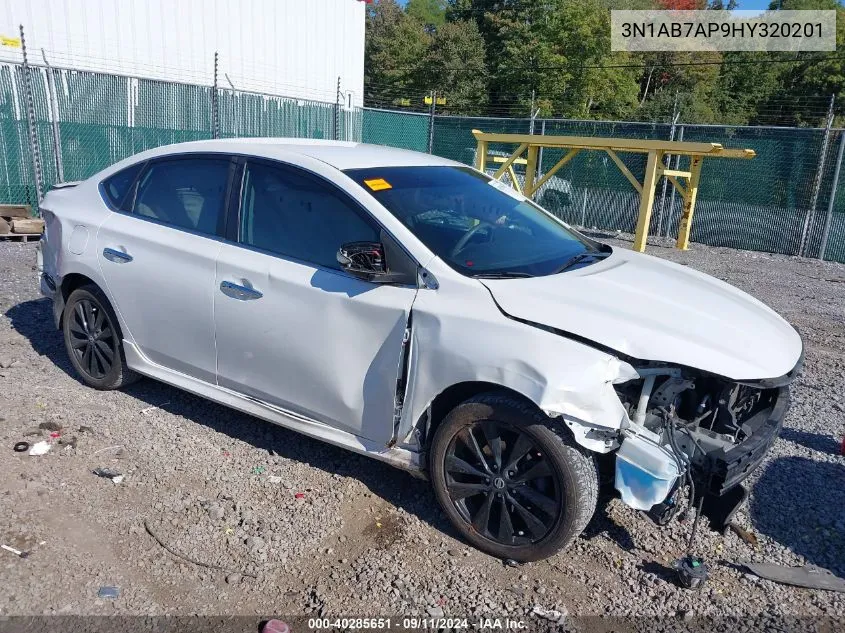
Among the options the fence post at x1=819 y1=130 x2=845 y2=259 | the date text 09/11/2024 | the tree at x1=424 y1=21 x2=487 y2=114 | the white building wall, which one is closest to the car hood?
the date text 09/11/2024

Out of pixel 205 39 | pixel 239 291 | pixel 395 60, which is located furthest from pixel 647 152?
pixel 395 60

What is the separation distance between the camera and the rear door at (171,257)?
3910 millimetres

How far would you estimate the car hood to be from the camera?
293 centimetres

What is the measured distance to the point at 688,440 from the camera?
9.97 ft

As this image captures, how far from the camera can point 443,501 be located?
10.8ft

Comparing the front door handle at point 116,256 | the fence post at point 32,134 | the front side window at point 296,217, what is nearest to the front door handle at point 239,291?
the front side window at point 296,217

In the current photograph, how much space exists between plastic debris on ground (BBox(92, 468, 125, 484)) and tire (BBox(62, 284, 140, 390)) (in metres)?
0.92

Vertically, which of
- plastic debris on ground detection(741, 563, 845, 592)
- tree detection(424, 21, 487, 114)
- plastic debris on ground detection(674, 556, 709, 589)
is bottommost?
plastic debris on ground detection(741, 563, 845, 592)

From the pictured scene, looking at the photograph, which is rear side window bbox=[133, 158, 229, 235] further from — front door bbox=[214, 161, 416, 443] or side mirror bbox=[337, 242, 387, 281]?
side mirror bbox=[337, 242, 387, 281]

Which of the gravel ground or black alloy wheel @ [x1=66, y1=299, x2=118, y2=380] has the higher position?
black alloy wheel @ [x1=66, y1=299, x2=118, y2=380]

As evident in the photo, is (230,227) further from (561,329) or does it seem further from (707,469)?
(707,469)

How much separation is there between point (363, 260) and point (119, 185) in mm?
2172

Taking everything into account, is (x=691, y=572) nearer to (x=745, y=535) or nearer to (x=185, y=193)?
(x=745, y=535)

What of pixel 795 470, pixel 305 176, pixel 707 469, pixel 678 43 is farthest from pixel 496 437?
pixel 678 43
